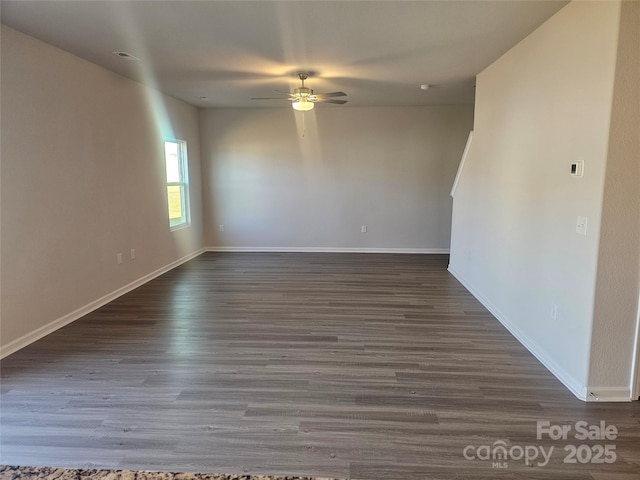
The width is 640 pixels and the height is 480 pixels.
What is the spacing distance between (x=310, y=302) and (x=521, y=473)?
280 cm

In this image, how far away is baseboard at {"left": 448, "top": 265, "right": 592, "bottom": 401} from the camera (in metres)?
2.59

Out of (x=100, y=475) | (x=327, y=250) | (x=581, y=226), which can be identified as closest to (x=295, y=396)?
(x=100, y=475)

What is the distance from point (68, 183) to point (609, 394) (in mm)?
4674

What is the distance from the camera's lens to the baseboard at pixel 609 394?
2.52 metres

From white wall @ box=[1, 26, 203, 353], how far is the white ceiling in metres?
0.30

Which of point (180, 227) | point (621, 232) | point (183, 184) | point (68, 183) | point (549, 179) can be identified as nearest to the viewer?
point (621, 232)

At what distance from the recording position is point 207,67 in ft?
14.1

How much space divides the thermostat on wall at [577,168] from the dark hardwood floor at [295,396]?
141 cm

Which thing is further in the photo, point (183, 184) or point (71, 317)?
point (183, 184)

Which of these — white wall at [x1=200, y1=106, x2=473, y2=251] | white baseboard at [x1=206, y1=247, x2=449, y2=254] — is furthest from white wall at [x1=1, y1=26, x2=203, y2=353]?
white baseboard at [x1=206, y1=247, x2=449, y2=254]

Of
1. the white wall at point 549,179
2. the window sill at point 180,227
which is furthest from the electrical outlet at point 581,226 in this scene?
the window sill at point 180,227

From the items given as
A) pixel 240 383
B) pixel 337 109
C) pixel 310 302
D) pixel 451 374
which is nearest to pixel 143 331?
pixel 240 383

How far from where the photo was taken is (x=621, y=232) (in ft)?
7.84

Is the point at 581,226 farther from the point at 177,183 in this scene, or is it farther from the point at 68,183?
the point at 177,183
